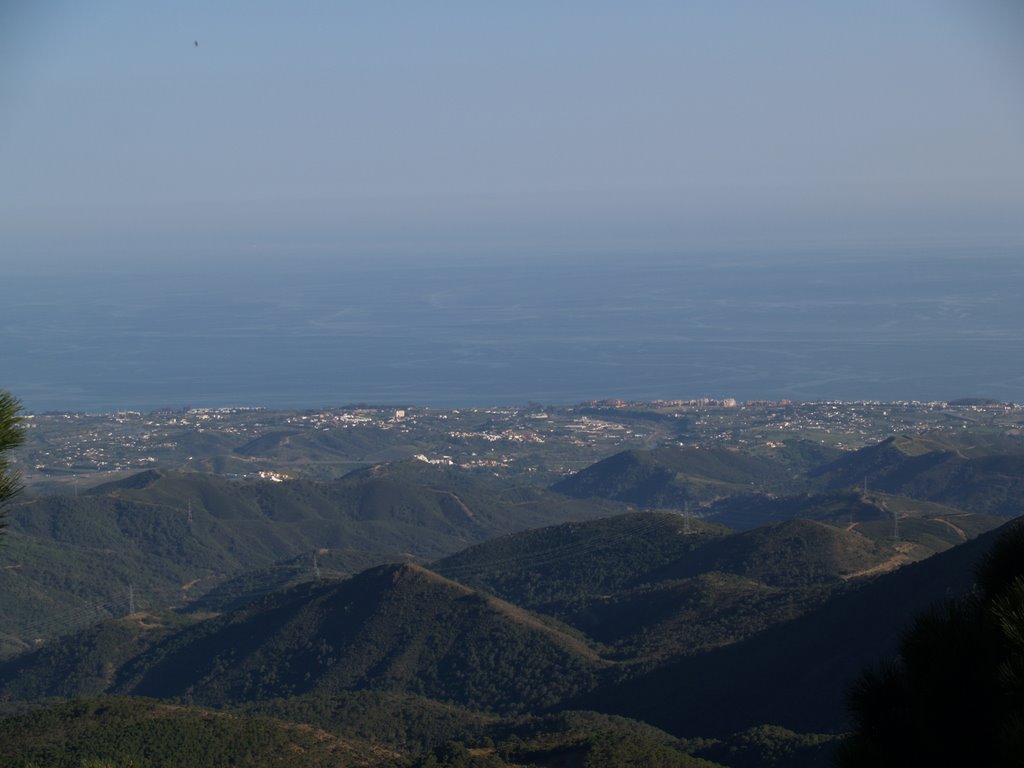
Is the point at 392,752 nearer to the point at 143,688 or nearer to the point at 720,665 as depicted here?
the point at 720,665

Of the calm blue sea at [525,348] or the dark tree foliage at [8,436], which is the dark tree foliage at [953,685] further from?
the calm blue sea at [525,348]

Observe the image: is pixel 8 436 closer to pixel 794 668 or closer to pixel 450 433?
pixel 794 668

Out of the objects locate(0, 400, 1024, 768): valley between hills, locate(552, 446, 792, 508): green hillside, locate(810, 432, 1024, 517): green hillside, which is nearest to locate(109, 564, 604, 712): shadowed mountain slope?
locate(0, 400, 1024, 768): valley between hills

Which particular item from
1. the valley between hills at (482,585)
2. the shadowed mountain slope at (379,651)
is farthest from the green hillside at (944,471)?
the shadowed mountain slope at (379,651)

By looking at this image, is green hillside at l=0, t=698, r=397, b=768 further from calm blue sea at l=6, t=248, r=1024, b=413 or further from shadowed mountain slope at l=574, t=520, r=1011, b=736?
calm blue sea at l=6, t=248, r=1024, b=413

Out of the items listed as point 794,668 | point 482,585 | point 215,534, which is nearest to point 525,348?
point 215,534

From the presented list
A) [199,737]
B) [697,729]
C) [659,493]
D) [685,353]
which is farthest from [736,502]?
[685,353]

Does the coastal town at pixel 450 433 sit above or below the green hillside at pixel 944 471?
below
